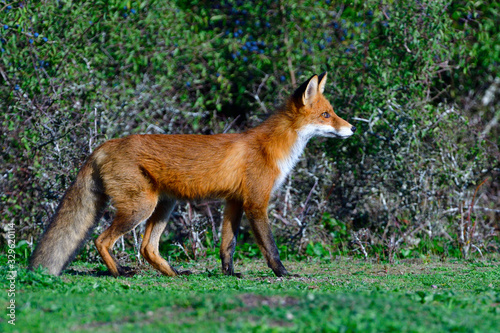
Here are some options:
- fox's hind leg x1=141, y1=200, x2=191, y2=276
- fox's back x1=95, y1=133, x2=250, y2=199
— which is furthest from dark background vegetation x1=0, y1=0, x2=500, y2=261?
fox's back x1=95, y1=133, x2=250, y2=199

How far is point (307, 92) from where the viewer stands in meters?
7.38

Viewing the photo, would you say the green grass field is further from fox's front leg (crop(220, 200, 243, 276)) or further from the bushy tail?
fox's front leg (crop(220, 200, 243, 276))

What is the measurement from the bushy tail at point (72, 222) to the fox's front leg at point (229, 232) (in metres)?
1.58

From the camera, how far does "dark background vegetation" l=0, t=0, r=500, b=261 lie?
8.65 m

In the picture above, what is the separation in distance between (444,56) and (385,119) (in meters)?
1.87

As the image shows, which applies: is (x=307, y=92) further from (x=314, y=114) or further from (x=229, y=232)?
(x=229, y=232)

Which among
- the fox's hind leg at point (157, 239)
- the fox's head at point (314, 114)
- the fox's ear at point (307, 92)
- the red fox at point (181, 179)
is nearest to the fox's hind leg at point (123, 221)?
the red fox at point (181, 179)

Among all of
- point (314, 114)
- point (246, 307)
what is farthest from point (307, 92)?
point (246, 307)

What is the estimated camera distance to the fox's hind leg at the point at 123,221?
21.6ft

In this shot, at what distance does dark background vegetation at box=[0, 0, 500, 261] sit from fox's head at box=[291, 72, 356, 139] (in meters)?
1.67

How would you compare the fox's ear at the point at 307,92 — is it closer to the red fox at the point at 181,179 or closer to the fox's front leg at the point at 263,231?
the red fox at the point at 181,179

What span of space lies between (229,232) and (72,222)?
197cm

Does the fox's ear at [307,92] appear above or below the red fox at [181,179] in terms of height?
above

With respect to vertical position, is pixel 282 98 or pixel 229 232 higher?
pixel 282 98
